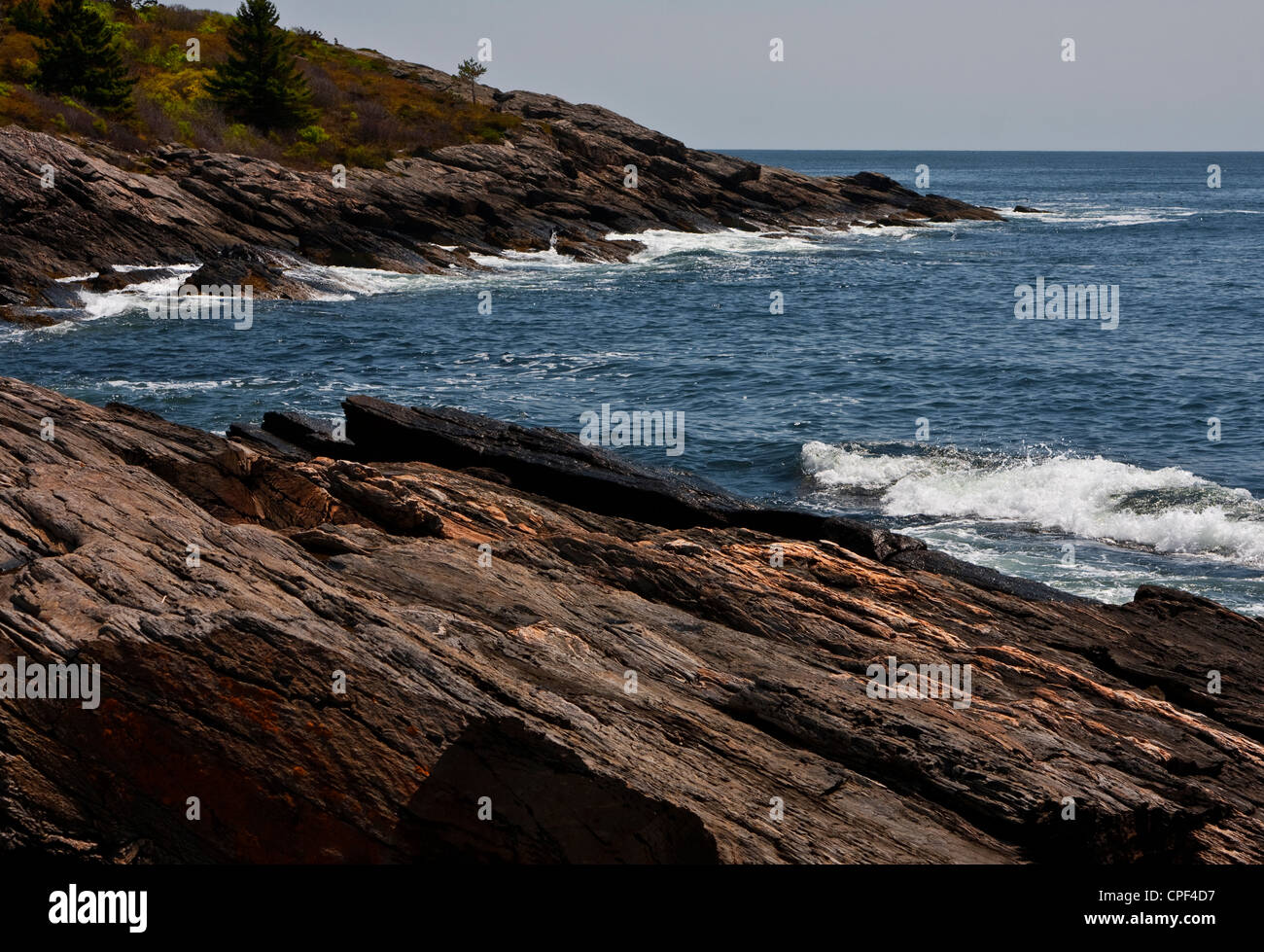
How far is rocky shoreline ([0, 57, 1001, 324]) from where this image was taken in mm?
48406

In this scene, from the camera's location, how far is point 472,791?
925cm

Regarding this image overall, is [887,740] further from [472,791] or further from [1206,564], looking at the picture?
[1206,564]

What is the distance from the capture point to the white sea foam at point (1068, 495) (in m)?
22.4

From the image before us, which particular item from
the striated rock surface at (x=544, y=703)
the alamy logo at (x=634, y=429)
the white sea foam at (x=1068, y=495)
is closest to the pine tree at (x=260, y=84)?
the alamy logo at (x=634, y=429)

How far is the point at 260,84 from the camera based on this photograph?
74188 mm

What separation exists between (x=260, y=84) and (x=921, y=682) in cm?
7421

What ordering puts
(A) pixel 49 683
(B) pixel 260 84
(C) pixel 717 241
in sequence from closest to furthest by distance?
(A) pixel 49 683
(B) pixel 260 84
(C) pixel 717 241

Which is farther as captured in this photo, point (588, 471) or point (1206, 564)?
point (1206, 564)

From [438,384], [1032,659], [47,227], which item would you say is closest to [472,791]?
[1032,659]

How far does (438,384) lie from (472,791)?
2846cm

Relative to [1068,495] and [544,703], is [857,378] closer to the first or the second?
[1068,495]

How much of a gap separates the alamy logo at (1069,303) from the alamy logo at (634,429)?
27376mm
